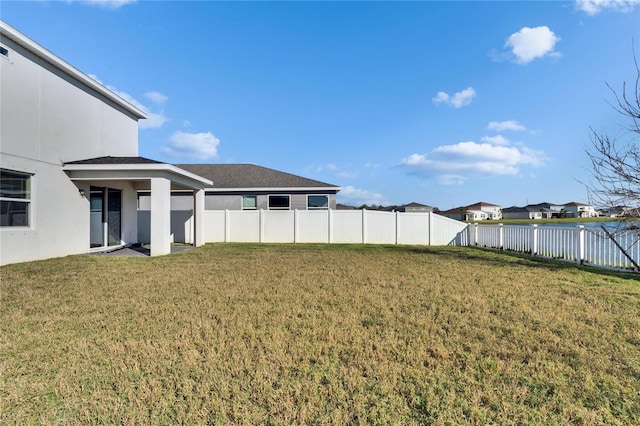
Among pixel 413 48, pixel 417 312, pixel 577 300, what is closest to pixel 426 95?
pixel 413 48

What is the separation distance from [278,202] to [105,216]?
8786 millimetres

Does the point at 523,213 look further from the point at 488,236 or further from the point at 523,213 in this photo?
the point at 488,236

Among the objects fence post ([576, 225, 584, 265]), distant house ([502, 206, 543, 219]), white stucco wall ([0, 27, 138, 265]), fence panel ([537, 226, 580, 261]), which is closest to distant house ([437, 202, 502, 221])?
distant house ([502, 206, 543, 219])

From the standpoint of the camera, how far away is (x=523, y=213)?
6306cm

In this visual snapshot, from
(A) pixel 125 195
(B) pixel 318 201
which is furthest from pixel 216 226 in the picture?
(B) pixel 318 201

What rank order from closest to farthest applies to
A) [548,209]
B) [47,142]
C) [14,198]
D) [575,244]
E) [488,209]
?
1. [14,198]
2. [575,244]
3. [47,142]
4. [548,209]
5. [488,209]

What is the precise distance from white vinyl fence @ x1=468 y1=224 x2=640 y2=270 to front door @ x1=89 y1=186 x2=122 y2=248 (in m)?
15.3

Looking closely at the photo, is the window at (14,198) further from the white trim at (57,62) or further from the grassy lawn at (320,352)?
the white trim at (57,62)

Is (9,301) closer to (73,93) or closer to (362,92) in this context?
(73,93)

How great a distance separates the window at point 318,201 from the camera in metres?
18.2

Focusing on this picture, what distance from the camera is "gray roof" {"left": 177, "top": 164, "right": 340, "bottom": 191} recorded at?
18.2m

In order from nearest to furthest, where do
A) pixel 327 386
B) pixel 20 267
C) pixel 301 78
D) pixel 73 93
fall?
pixel 327 386 < pixel 20 267 < pixel 73 93 < pixel 301 78

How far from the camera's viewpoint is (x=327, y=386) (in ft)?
8.13

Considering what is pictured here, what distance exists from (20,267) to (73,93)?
586 cm
